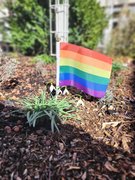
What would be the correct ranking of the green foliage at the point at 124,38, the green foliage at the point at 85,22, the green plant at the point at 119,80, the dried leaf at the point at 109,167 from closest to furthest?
the dried leaf at the point at 109,167, the green plant at the point at 119,80, the green foliage at the point at 85,22, the green foliage at the point at 124,38

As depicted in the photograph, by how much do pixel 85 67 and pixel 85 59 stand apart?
0.10 meters

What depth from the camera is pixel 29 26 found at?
21.5 feet

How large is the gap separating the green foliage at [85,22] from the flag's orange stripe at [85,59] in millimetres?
3258

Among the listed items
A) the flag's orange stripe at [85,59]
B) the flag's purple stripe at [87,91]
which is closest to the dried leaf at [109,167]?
the flag's purple stripe at [87,91]

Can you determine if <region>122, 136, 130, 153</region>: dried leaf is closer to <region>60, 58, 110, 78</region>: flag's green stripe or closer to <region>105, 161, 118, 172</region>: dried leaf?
<region>105, 161, 118, 172</region>: dried leaf

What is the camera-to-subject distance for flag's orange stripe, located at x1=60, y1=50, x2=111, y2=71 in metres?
3.27

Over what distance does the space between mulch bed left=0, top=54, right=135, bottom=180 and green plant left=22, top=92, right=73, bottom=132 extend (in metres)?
0.09

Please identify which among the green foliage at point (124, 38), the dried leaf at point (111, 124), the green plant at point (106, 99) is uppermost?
the green plant at point (106, 99)

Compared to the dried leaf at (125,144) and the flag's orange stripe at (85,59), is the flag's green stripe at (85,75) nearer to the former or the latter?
the flag's orange stripe at (85,59)

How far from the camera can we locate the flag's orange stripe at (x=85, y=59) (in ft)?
10.7

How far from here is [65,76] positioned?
347 cm

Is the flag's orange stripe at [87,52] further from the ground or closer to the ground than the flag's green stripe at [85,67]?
further from the ground

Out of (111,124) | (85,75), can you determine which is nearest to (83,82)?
(85,75)

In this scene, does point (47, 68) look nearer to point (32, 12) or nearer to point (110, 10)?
point (32, 12)
